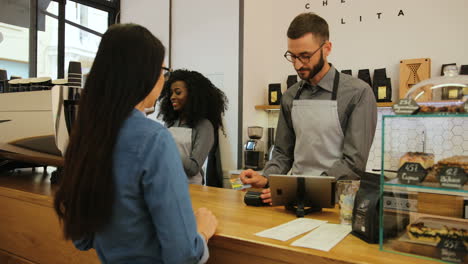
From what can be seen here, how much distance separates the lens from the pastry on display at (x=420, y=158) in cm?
90

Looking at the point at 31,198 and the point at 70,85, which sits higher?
the point at 70,85

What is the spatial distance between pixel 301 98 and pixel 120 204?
1.30 metres

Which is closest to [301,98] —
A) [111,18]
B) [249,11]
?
[249,11]

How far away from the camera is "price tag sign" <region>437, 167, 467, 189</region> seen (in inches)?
33.5

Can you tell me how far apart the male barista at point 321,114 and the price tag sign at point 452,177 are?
0.73 meters

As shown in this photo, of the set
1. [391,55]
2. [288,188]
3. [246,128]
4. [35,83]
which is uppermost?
[391,55]

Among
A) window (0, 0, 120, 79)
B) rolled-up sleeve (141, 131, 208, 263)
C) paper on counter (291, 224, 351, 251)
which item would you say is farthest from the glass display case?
window (0, 0, 120, 79)

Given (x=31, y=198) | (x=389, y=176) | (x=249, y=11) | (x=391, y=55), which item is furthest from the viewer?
(x=249, y=11)

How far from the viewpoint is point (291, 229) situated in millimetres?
1119

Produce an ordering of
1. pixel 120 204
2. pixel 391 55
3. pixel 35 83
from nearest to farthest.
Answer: pixel 120 204 < pixel 35 83 < pixel 391 55

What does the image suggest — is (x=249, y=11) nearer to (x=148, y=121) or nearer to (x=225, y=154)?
(x=225, y=154)

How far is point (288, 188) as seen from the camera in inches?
52.9

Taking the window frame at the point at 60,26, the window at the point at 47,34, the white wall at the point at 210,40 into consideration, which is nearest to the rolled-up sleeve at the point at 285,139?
the white wall at the point at 210,40

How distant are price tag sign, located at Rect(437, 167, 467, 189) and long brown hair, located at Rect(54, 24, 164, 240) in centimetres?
71
